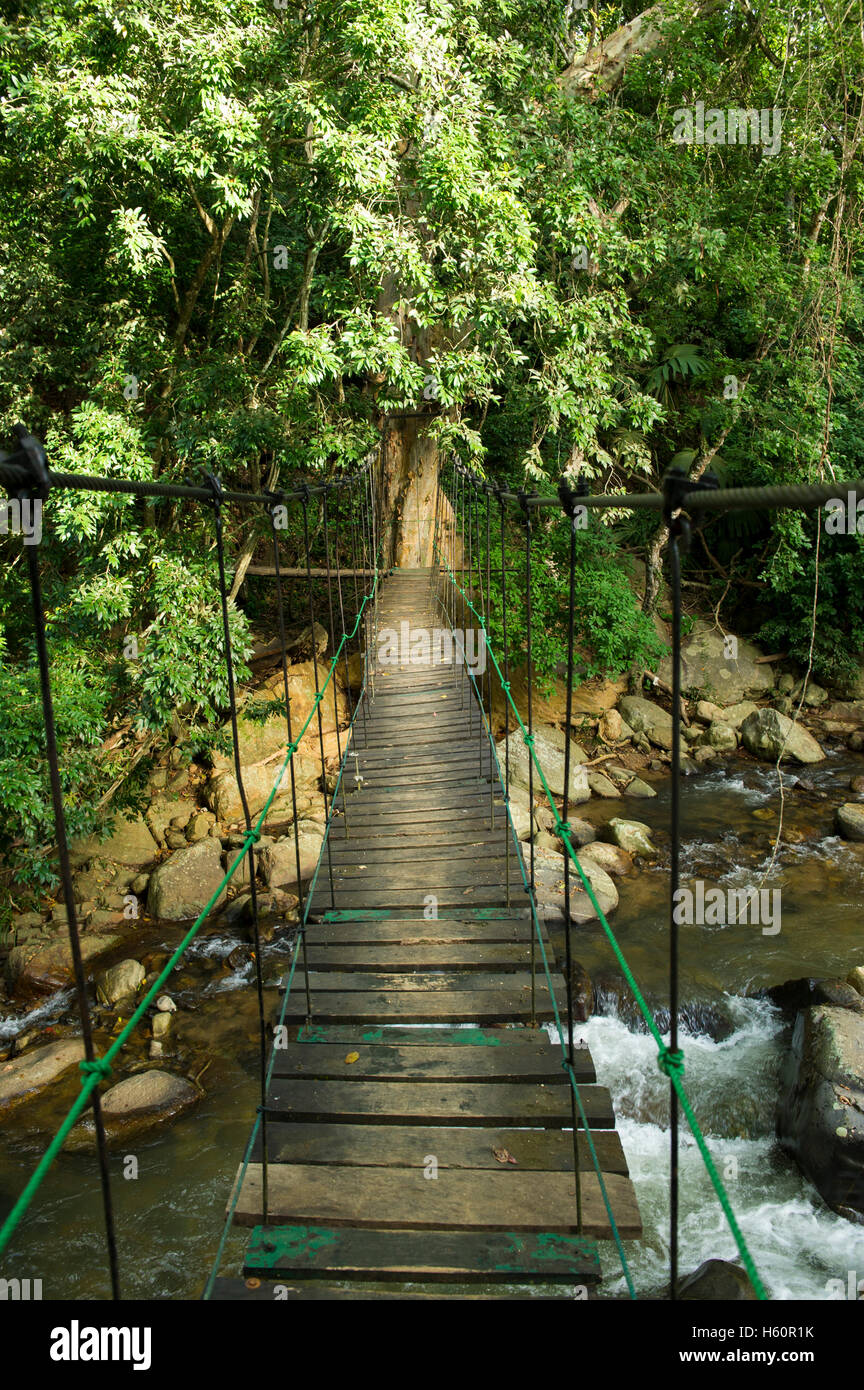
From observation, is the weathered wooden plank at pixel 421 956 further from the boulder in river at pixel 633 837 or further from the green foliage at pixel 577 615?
the green foliage at pixel 577 615

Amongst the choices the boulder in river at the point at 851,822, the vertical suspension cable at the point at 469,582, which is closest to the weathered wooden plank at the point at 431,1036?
the vertical suspension cable at the point at 469,582

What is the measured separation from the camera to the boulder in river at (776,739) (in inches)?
286

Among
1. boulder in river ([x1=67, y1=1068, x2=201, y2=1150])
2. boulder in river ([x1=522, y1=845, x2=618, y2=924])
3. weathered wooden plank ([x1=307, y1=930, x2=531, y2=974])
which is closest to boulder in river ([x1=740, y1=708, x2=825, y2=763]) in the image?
boulder in river ([x1=522, y1=845, x2=618, y2=924])

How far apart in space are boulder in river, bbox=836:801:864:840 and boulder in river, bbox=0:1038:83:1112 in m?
4.97

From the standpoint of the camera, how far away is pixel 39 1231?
126 inches

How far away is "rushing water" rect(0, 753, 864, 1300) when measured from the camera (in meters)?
3.03

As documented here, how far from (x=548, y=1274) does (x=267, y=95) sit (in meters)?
4.68

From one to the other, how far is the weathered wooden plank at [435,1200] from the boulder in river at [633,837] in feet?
14.3

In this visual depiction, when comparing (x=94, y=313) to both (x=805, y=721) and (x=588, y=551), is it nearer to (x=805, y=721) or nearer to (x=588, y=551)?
(x=588, y=551)

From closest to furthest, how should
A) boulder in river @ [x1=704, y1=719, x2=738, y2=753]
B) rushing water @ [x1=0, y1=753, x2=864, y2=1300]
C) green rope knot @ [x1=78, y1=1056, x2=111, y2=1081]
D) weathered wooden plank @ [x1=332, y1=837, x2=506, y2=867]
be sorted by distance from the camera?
green rope knot @ [x1=78, y1=1056, x2=111, y2=1081], weathered wooden plank @ [x1=332, y1=837, x2=506, y2=867], rushing water @ [x1=0, y1=753, x2=864, y2=1300], boulder in river @ [x1=704, y1=719, x2=738, y2=753]

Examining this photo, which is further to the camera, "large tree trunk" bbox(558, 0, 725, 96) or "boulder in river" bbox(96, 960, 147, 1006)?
"large tree trunk" bbox(558, 0, 725, 96)

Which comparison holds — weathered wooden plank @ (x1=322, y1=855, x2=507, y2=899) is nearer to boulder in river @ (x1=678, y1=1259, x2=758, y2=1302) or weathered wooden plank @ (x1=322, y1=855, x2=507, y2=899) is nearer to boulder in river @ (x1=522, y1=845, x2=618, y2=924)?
A: boulder in river @ (x1=678, y1=1259, x2=758, y2=1302)

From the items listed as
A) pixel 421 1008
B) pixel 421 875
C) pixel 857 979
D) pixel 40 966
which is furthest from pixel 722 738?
pixel 421 1008

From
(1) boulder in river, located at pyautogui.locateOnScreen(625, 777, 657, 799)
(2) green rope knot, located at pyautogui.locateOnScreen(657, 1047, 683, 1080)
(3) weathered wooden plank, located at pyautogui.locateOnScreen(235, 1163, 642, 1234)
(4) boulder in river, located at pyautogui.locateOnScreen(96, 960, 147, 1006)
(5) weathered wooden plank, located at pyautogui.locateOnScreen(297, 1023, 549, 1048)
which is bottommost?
(4) boulder in river, located at pyautogui.locateOnScreen(96, 960, 147, 1006)
